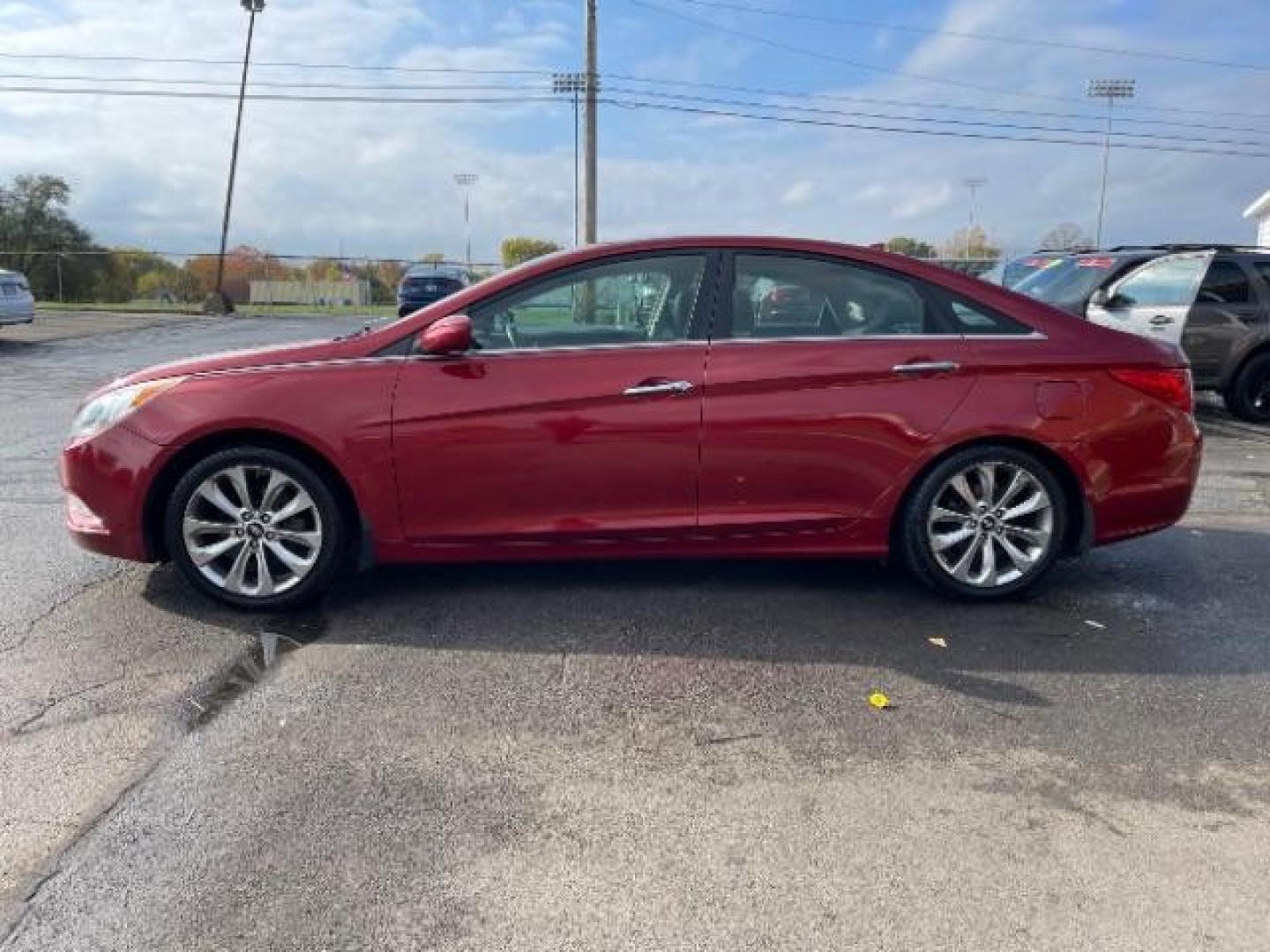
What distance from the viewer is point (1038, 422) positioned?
439 centimetres

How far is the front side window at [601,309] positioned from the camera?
14.1ft

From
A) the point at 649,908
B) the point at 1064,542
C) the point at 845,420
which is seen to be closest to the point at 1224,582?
the point at 1064,542

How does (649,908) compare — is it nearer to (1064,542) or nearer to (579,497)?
(579,497)

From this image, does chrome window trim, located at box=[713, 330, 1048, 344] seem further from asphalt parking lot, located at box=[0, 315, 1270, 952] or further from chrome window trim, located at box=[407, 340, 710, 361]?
asphalt parking lot, located at box=[0, 315, 1270, 952]

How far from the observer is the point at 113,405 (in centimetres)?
427

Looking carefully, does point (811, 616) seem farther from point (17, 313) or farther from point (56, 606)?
point (17, 313)

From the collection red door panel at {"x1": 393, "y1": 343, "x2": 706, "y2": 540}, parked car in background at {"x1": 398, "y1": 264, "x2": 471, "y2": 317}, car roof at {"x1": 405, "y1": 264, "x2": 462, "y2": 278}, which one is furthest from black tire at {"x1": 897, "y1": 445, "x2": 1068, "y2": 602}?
car roof at {"x1": 405, "y1": 264, "x2": 462, "y2": 278}

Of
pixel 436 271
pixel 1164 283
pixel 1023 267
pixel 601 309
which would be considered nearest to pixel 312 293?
pixel 436 271

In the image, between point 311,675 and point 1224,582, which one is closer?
point 311,675

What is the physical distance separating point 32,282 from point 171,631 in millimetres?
39782

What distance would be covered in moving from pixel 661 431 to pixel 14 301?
18717 mm

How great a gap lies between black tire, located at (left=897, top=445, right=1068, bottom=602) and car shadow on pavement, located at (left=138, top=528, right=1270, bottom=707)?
0.31 ft

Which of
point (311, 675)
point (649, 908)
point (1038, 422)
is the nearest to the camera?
point (649, 908)

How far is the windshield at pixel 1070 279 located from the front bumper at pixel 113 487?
30.8ft
